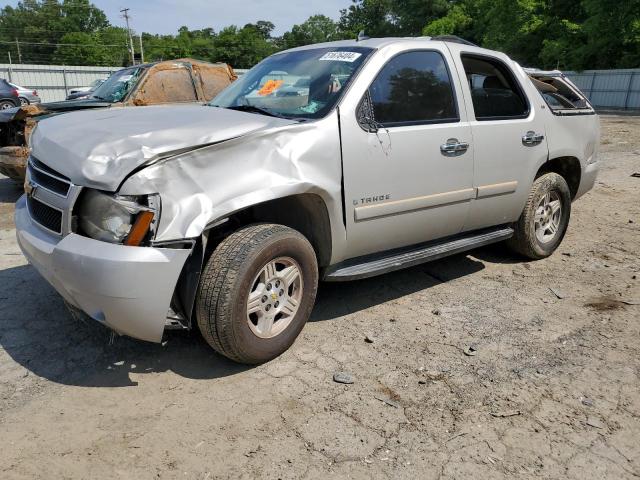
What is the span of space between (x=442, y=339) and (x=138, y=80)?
6693mm

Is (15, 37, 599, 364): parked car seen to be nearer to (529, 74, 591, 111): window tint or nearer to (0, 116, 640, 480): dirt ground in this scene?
(0, 116, 640, 480): dirt ground

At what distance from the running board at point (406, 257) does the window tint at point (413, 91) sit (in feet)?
3.04

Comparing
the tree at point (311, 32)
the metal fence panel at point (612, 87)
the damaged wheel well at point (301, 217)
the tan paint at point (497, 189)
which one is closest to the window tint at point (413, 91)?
the tan paint at point (497, 189)

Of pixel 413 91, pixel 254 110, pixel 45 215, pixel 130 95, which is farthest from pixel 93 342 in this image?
pixel 130 95

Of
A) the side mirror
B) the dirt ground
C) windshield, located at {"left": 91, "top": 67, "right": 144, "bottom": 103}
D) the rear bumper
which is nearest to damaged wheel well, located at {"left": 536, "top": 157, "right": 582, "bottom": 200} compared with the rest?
the rear bumper

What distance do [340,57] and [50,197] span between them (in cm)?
209

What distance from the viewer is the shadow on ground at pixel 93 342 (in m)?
3.18

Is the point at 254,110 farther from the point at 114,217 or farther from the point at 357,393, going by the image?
the point at 357,393

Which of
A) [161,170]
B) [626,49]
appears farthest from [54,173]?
[626,49]

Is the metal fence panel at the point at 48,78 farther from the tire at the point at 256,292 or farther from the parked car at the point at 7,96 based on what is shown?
the tire at the point at 256,292

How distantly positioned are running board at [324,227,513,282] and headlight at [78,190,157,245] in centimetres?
133

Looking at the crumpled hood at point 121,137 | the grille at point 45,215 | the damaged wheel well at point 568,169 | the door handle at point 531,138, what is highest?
the crumpled hood at point 121,137

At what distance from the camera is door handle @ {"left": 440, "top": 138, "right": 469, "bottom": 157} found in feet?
12.9

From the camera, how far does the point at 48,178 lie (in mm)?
3037
